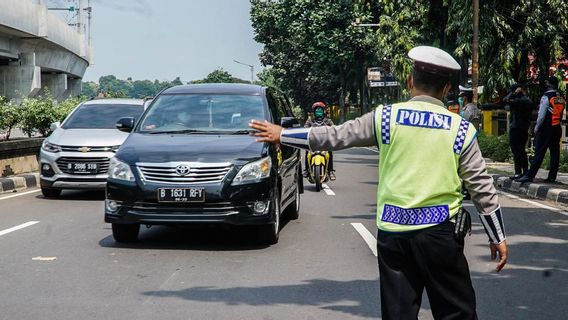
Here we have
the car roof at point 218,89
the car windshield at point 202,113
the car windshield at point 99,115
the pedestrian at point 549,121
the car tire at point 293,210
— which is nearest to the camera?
the car windshield at point 202,113

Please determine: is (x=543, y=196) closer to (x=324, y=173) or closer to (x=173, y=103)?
(x=324, y=173)

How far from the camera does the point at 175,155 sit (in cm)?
845

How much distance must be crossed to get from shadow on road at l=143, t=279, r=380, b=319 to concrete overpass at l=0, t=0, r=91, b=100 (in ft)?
80.9

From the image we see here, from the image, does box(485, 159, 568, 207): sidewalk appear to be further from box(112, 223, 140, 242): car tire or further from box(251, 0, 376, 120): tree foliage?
box(251, 0, 376, 120): tree foliage

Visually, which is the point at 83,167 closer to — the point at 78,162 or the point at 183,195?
the point at 78,162

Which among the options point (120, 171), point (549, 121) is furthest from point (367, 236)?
point (549, 121)

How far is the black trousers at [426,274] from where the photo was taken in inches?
144

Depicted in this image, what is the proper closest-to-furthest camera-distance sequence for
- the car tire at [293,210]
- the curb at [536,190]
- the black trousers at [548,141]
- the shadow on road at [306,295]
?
the shadow on road at [306,295], the car tire at [293,210], the curb at [536,190], the black trousers at [548,141]

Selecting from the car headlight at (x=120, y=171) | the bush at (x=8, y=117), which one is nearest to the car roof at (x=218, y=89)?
the car headlight at (x=120, y=171)

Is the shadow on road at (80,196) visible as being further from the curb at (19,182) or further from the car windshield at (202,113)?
the car windshield at (202,113)

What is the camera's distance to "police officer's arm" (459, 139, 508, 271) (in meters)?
3.79

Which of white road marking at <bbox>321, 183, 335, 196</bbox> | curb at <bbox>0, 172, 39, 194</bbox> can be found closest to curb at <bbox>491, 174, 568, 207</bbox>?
white road marking at <bbox>321, 183, 335, 196</bbox>

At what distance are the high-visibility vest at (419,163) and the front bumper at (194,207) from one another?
184 inches

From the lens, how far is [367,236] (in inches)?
374
